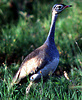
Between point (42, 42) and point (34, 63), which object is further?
point (42, 42)

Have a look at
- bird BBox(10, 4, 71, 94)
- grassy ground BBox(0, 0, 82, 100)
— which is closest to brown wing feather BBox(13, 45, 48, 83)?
bird BBox(10, 4, 71, 94)

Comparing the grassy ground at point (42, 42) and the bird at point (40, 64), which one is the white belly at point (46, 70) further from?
the grassy ground at point (42, 42)

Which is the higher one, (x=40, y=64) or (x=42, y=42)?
(x=40, y=64)

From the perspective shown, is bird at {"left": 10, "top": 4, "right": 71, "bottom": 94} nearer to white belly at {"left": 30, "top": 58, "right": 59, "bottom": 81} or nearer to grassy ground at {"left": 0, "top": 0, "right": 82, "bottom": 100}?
white belly at {"left": 30, "top": 58, "right": 59, "bottom": 81}

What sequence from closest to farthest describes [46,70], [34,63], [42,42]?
[46,70], [34,63], [42,42]

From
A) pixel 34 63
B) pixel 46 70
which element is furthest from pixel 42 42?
pixel 46 70

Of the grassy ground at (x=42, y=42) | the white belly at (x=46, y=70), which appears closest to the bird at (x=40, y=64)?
the white belly at (x=46, y=70)

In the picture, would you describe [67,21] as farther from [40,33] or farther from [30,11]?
[30,11]

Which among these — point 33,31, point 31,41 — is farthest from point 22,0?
point 31,41

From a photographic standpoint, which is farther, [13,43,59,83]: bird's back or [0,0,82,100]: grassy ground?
[0,0,82,100]: grassy ground

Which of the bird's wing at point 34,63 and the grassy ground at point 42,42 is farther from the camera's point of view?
the grassy ground at point 42,42

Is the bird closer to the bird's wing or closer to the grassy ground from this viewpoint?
the bird's wing

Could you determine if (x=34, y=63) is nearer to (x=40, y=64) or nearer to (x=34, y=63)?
(x=34, y=63)

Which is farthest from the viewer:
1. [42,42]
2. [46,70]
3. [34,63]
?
[42,42]
